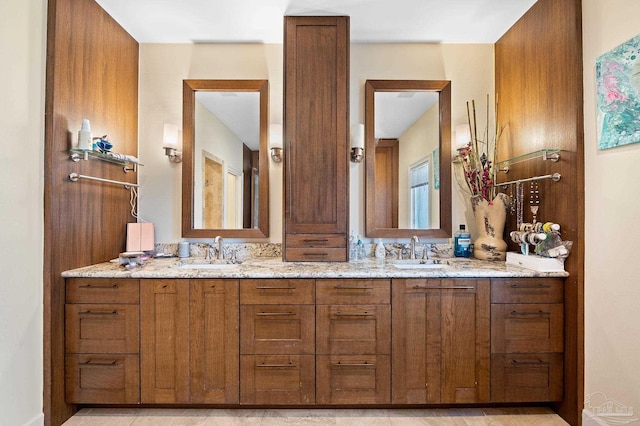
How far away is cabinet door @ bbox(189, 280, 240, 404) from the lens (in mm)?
1890

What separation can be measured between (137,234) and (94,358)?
0.88 meters

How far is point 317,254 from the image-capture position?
89.5 inches

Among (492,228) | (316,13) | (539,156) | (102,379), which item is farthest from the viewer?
(492,228)

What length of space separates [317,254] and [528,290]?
1.33m

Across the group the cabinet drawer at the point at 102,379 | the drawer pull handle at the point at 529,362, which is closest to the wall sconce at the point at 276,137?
the cabinet drawer at the point at 102,379

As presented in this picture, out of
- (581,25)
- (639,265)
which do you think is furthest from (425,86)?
(639,265)

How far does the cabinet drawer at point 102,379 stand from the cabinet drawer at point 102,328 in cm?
5

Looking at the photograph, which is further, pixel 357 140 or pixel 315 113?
pixel 357 140

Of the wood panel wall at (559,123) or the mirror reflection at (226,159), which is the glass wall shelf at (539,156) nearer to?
the wood panel wall at (559,123)

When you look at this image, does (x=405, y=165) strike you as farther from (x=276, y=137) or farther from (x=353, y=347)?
(x=353, y=347)

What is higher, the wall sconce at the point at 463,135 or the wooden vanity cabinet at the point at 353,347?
the wall sconce at the point at 463,135

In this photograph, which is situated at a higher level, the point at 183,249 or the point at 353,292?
the point at 183,249

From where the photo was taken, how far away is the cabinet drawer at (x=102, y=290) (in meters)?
1.89

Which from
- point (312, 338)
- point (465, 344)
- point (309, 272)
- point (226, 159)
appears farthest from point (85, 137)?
point (465, 344)
